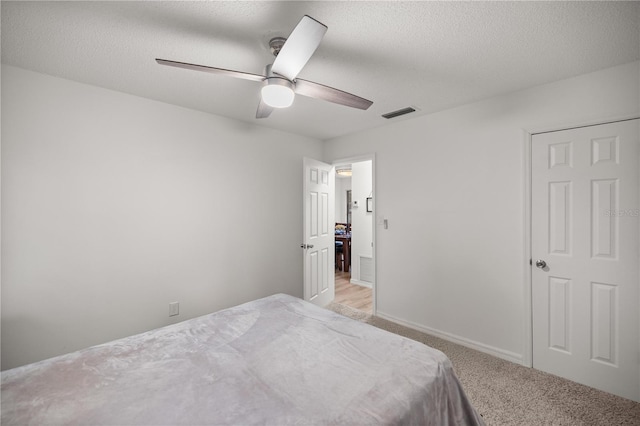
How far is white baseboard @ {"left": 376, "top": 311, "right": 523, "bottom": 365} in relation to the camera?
2.53 meters

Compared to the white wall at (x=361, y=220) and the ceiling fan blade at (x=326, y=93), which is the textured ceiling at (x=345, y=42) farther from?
the white wall at (x=361, y=220)

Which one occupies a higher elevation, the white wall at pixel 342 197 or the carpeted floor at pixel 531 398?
the white wall at pixel 342 197

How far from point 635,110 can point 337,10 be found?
2.26 metres

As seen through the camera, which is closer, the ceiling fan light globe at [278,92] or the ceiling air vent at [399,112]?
the ceiling fan light globe at [278,92]

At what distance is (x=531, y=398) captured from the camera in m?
2.03

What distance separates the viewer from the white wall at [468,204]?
2289 mm

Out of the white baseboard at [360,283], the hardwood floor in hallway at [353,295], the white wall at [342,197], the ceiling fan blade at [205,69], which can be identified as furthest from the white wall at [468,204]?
the white wall at [342,197]

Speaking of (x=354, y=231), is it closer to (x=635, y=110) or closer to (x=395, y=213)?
(x=395, y=213)

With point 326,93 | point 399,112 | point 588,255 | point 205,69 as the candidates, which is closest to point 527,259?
point 588,255

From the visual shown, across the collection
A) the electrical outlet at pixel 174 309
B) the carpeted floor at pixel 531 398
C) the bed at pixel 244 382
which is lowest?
the carpeted floor at pixel 531 398

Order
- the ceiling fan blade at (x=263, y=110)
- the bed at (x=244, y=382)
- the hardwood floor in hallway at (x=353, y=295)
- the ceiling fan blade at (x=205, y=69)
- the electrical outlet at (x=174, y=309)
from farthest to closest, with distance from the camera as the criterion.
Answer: the hardwood floor in hallway at (x=353, y=295) → the electrical outlet at (x=174, y=309) → the ceiling fan blade at (x=263, y=110) → the ceiling fan blade at (x=205, y=69) → the bed at (x=244, y=382)

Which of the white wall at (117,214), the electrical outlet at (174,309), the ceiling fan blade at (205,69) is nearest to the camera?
the ceiling fan blade at (205,69)

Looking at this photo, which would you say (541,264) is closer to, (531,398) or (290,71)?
(531,398)

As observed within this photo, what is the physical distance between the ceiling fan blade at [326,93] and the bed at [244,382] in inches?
57.4
